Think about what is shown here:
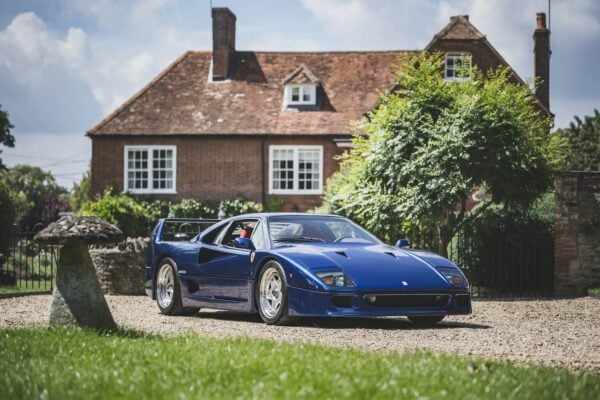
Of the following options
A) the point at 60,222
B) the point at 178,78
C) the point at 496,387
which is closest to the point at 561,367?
the point at 496,387

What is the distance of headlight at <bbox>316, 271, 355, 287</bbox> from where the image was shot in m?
10.5

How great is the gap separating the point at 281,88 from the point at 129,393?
100 feet

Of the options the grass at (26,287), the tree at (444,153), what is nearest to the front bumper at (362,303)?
the tree at (444,153)

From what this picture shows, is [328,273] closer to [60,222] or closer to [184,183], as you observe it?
[60,222]

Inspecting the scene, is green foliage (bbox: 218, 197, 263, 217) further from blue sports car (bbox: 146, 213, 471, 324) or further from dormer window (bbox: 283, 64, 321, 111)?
blue sports car (bbox: 146, 213, 471, 324)

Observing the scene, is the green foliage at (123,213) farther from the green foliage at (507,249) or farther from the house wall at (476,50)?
the green foliage at (507,249)

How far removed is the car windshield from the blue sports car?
0.01m

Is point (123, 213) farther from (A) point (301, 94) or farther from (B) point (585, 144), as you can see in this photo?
(B) point (585, 144)

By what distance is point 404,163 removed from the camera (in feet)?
58.3

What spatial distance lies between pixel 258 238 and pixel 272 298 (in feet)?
3.20

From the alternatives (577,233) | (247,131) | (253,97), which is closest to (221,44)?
(253,97)

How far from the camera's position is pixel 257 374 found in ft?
21.0

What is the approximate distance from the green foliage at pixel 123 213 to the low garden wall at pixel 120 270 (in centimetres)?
1020

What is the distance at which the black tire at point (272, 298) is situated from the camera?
1087cm
